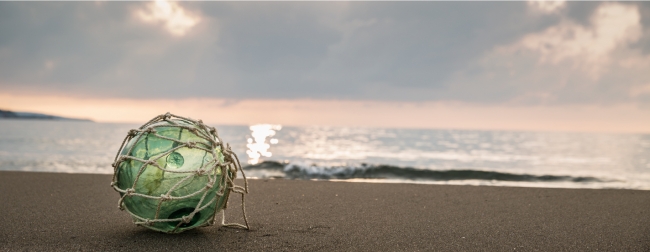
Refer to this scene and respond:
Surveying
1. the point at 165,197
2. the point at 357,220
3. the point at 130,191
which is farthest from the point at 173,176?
the point at 357,220

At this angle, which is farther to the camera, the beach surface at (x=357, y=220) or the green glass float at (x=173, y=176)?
the beach surface at (x=357, y=220)

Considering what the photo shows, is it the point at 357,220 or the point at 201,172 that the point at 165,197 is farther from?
the point at 357,220

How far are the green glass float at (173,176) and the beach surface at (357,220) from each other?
0.21m

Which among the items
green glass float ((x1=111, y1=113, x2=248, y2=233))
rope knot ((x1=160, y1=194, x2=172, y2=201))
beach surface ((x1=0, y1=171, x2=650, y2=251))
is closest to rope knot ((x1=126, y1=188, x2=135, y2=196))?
green glass float ((x1=111, y1=113, x2=248, y2=233))

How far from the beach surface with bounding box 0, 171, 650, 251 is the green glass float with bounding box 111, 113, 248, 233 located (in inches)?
8.2

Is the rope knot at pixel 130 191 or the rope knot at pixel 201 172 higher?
the rope knot at pixel 201 172

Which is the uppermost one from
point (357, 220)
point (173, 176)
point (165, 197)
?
point (173, 176)

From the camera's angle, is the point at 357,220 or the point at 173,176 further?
the point at 357,220

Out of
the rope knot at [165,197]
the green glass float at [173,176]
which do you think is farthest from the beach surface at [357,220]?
the rope knot at [165,197]

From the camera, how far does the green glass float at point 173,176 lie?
9.74 feet

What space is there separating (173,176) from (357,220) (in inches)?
69.8

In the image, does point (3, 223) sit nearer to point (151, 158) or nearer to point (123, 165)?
point (123, 165)

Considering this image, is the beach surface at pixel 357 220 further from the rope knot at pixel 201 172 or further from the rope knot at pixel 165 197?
the rope knot at pixel 201 172

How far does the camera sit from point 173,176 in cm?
296
